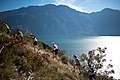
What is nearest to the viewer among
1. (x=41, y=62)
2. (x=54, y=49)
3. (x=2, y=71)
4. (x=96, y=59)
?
(x=2, y=71)

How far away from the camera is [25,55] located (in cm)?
1310

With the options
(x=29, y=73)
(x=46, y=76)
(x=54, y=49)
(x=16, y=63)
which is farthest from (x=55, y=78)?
(x=54, y=49)

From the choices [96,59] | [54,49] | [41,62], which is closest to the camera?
[41,62]

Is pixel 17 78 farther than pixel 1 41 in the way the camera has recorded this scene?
No

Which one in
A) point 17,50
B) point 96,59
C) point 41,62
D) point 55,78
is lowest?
point 96,59

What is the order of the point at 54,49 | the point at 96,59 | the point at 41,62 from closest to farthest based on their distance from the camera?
the point at 41,62, the point at 54,49, the point at 96,59

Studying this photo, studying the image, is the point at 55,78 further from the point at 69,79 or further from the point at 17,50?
the point at 17,50

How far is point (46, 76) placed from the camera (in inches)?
445

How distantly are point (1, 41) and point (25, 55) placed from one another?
201cm

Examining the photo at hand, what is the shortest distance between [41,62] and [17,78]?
9.71 feet

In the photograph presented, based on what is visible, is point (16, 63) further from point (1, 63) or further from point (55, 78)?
point (55, 78)

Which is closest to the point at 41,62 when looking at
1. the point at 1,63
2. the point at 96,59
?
the point at 1,63

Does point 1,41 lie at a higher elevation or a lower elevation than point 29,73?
higher

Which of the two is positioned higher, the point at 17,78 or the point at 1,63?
the point at 1,63
